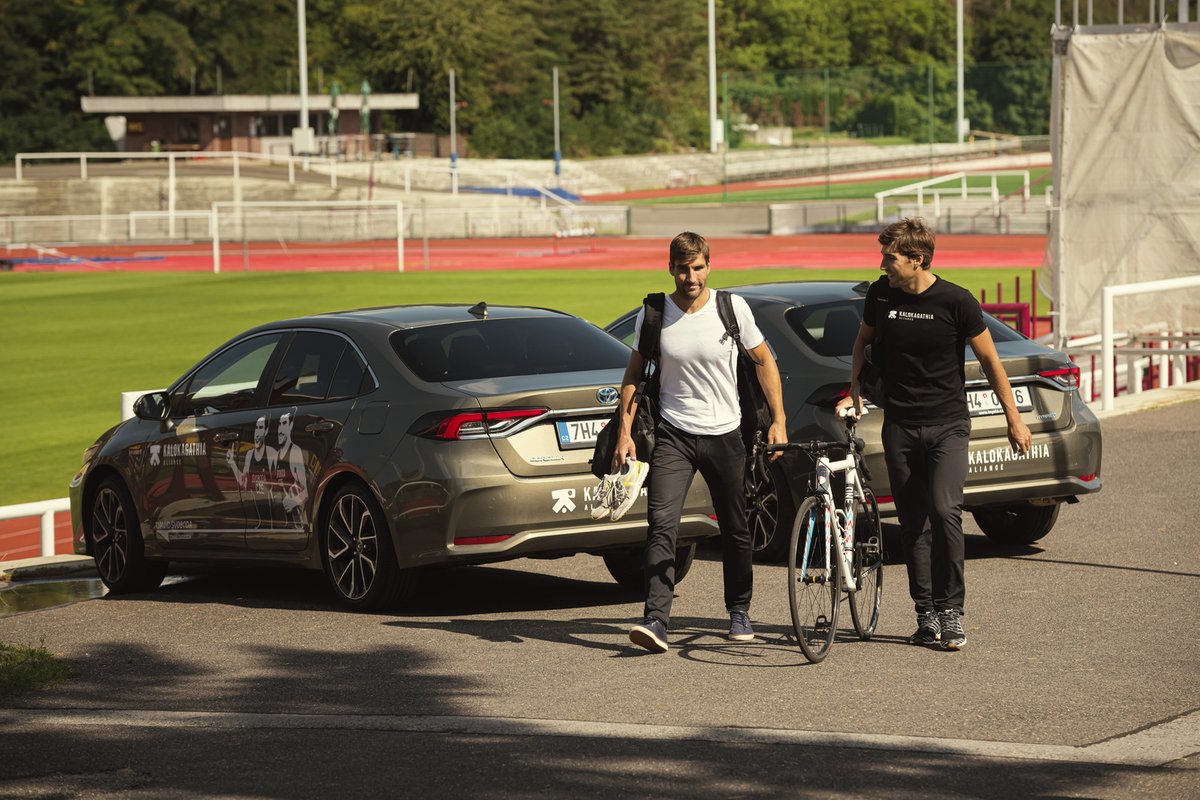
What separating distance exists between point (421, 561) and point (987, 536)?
388cm

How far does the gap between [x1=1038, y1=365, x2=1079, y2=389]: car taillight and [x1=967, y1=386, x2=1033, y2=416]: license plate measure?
15 centimetres

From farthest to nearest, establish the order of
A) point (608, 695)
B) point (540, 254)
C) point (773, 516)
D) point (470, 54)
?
point (470, 54) → point (540, 254) → point (773, 516) → point (608, 695)

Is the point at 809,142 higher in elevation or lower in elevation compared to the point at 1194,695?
higher

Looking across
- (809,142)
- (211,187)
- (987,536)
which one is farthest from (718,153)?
(987,536)

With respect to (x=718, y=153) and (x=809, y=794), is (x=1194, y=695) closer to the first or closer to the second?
(x=809, y=794)

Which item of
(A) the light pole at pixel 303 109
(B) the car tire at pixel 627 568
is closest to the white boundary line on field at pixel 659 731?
(B) the car tire at pixel 627 568

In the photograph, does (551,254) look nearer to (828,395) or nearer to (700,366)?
(828,395)

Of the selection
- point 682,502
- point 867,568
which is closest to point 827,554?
point 867,568

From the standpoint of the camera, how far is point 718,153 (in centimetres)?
9519

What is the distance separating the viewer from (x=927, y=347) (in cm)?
830

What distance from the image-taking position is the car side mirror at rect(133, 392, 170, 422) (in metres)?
10.9

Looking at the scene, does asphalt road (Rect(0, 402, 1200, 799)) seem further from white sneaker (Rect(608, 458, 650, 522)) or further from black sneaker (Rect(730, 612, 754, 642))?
white sneaker (Rect(608, 458, 650, 522))

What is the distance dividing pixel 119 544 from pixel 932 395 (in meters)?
5.00

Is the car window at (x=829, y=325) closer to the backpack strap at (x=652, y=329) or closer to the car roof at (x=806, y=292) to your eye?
the car roof at (x=806, y=292)
